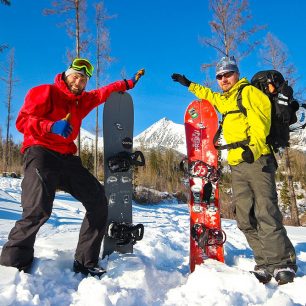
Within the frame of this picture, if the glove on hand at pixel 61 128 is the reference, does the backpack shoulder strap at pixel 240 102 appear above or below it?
above

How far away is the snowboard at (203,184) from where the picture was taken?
3412 millimetres

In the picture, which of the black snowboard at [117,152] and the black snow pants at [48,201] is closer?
the black snow pants at [48,201]

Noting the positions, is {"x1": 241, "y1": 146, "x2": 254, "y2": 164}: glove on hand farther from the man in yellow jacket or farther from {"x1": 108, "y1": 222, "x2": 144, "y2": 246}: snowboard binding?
{"x1": 108, "y1": 222, "x2": 144, "y2": 246}: snowboard binding

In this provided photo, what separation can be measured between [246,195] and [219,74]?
1.25 meters

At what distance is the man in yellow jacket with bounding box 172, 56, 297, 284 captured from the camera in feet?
9.09

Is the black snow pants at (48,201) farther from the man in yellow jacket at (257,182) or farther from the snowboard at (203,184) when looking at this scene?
the man in yellow jacket at (257,182)

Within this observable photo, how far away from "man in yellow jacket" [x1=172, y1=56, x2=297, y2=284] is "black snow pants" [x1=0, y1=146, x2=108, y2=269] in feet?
4.20

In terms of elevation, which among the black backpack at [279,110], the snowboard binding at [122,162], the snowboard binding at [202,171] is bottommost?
the snowboard binding at [202,171]

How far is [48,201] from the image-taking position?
2406mm

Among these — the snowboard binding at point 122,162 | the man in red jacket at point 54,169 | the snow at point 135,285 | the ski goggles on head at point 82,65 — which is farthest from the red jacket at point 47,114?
the snow at point 135,285

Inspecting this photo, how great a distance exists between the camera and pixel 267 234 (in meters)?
2.82

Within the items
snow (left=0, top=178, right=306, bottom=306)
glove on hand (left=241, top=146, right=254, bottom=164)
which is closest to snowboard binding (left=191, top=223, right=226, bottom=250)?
snow (left=0, top=178, right=306, bottom=306)

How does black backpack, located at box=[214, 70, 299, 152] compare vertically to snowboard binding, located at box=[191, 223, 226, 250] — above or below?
above

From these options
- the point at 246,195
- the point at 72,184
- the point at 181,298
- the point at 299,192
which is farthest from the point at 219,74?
the point at 299,192
